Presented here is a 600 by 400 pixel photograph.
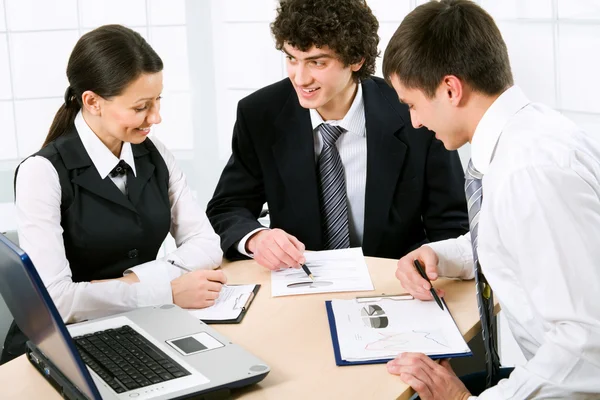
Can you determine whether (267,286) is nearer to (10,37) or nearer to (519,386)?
(519,386)

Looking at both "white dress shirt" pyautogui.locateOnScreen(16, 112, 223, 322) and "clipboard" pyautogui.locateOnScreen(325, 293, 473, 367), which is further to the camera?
"white dress shirt" pyautogui.locateOnScreen(16, 112, 223, 322)

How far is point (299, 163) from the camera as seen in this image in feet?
8.50

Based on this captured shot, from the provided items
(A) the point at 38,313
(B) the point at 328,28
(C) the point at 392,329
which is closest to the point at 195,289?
(C) the point at 392,329

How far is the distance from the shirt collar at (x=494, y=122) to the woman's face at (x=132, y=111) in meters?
0.99

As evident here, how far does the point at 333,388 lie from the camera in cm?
155

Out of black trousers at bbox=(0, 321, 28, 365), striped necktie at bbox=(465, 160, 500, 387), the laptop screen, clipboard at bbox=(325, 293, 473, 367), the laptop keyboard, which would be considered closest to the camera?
the laptop screen

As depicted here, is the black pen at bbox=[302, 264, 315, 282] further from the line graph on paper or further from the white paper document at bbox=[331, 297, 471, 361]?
the line graph on paper

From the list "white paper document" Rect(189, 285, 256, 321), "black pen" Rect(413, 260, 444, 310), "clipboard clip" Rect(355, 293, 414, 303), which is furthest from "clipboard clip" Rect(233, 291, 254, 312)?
"black pen" Rect(413, 260, 444, 310)

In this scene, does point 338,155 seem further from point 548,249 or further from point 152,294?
point 548,249

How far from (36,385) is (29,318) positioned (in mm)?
181

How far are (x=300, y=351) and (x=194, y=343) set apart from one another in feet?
0.74

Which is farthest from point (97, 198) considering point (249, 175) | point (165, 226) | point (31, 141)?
point (31, 141)

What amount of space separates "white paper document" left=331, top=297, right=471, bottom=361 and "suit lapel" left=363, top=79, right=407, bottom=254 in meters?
0.60

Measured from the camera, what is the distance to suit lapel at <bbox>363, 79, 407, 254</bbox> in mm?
2541
